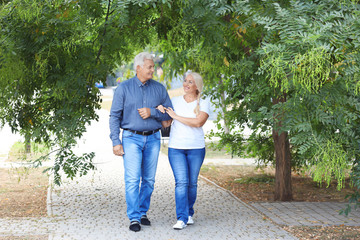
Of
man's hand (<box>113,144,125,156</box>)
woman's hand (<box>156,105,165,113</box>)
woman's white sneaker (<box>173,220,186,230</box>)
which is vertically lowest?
woman's white sneaker (<box>173,220,186,230</box>)

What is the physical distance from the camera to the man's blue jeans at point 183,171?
250 inches

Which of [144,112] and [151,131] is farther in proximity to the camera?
[151,131]

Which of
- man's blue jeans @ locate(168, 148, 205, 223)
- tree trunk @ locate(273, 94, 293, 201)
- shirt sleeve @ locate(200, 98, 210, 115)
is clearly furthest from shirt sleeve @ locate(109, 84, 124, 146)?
tree trunk @ locate(273, 94, 293, 201)

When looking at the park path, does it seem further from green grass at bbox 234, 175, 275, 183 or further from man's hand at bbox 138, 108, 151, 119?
man's hand at bbox 138, 108, 151, 119

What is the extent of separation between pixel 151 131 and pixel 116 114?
0.46 m

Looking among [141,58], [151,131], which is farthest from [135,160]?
[141,58]

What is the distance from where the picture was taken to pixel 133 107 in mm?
6344

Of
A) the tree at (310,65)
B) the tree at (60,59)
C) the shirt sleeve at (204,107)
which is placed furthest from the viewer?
the tree at (60,59)

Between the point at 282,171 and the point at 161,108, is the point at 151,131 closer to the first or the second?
the point at 161,108

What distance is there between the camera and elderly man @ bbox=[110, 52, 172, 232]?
6.29m

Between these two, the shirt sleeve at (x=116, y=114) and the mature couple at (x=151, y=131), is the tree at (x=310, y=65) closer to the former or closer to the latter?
the mature couple at (x=151, y=131)

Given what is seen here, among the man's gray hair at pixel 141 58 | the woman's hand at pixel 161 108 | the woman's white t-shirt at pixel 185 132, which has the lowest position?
the woman's white t-shirt at pixel 185 132

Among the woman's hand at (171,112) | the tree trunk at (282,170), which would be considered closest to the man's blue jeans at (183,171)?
the woman's hand at (171,112)

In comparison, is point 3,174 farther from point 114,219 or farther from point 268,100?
point 268,100
